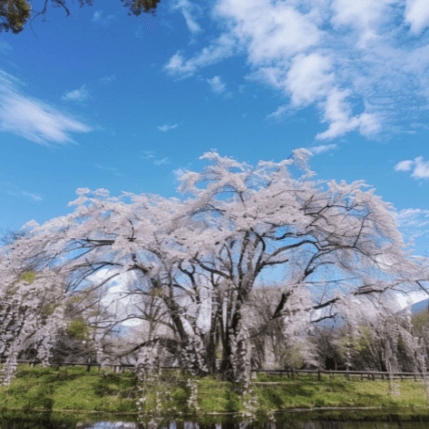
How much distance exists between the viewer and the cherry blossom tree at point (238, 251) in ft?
36.5

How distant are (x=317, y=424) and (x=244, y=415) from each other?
7.14 ft

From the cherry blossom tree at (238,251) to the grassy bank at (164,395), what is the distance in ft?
3.28

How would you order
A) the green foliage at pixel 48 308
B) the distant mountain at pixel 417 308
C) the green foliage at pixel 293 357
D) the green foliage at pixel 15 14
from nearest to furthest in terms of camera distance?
Answer: the green foliage at pixel 15 14 → the green foliage at pixel 48 308 → the distant mountain at pixel 417 308 → the green foliage at pixel 293 357

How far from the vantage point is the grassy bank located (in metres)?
10.6

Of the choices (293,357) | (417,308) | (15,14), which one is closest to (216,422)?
(15,14)

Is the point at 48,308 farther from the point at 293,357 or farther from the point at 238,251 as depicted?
the point at 293,357

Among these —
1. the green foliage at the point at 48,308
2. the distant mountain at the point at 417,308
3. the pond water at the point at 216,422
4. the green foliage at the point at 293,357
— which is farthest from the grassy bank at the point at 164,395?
the green foliage at the point at 293,357

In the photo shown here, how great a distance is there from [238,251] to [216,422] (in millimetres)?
5312

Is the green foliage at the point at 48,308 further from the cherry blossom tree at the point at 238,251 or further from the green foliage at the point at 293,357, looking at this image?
the green foliage at the point at 293,357

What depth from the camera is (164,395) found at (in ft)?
33.4

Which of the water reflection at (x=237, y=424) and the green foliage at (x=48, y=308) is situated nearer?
the water reflection at (x=237, y=424)

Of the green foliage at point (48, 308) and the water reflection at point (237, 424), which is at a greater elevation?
the green foliage at point (48, 308)

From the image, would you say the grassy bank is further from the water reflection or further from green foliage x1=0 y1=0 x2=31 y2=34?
green foliage x1=0 y1=0 x2=31 y2=34

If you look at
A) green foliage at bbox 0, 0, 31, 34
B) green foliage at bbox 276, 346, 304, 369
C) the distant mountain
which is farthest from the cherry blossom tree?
green foliage at bbox 276, 346, 304, 369
